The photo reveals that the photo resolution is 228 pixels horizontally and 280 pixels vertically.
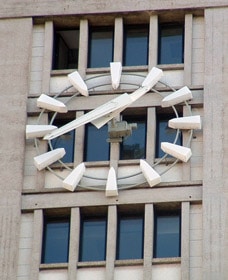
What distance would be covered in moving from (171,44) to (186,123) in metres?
3.05

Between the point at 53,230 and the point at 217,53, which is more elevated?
the point at 217,53

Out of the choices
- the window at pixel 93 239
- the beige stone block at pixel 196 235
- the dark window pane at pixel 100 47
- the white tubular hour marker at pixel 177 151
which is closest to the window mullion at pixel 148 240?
the beige stone block at pixel 196 235

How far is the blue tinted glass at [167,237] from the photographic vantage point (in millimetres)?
55875

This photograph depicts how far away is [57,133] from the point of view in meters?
57.1

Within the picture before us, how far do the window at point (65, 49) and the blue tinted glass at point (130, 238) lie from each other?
5.08 m

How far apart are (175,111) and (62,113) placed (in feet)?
9.72

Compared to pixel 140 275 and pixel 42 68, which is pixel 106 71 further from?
pixel 140 275

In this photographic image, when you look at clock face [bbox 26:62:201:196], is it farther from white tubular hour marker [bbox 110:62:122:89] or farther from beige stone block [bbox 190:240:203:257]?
beige stone block [bbox 190:240:203:257]

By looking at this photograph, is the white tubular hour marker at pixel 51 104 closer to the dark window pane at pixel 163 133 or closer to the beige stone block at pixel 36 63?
the beige stone block at pixel 36 63

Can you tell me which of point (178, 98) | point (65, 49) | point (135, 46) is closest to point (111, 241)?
point (178, 98)

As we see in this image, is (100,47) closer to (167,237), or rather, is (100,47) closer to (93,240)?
(93,240)

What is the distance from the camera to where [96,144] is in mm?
57781

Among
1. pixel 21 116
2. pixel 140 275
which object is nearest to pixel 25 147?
pixel 21 116

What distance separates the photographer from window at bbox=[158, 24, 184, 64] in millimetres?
58875
